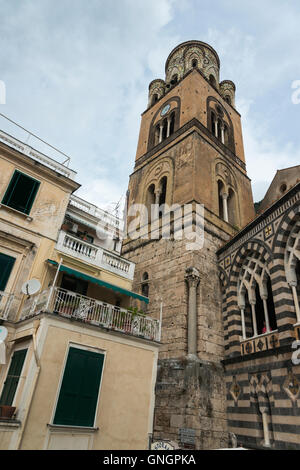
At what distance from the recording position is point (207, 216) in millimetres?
16141

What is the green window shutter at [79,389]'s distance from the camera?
7.43m

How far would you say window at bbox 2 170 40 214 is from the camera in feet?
36.4

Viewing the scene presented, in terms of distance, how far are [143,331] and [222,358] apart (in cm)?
468

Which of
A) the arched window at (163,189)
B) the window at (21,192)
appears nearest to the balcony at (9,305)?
the window at (21,192)

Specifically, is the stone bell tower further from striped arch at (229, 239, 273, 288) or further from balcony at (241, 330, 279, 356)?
balcony at (241, 330, 279, 356)

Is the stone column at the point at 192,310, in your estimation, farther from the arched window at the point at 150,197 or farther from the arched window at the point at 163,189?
the arched window at the point at 150,197

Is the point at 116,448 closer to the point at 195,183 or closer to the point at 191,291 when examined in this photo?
the point at 191,291

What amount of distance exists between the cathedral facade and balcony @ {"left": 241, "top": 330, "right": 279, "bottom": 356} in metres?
0.04

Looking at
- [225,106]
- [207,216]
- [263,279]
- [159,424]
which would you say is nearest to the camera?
[159,424]

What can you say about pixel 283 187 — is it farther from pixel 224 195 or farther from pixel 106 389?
pixel 106 389

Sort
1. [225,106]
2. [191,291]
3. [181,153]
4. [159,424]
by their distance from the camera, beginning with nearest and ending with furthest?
[159,424] < [191,291] < [181,153] < [225,106]

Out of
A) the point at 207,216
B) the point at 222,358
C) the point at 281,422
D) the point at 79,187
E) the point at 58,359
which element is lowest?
the point at 281,422

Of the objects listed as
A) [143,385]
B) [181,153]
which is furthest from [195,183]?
[143,385]

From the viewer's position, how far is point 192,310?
1276cm
